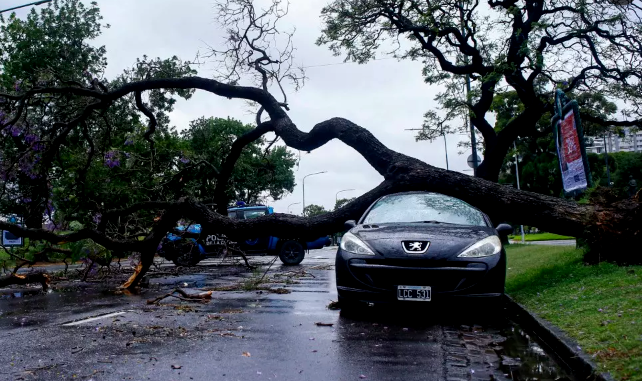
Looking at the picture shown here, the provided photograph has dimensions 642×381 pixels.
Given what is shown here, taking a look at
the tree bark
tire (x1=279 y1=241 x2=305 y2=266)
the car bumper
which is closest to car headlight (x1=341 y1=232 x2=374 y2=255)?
the car bumper

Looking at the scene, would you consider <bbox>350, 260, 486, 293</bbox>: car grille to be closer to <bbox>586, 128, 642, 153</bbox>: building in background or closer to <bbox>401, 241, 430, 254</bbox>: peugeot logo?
<bbox>401, 241, 430, 254</bbox>: peugeot logo

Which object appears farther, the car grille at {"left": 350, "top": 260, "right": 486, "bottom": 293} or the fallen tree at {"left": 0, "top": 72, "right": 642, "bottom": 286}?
the fallen tree at {"left": 0, "top": 72, "right": 642, "bottom": 286}

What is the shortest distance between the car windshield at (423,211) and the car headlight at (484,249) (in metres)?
0.82

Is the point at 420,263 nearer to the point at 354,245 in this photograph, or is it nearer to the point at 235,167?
the point at 354,245

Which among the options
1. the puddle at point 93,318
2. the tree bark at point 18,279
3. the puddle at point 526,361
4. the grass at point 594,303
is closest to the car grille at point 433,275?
the puddle at point 526,361

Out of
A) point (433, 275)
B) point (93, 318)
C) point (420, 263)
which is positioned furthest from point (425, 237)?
point (93, 318)

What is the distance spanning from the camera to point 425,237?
6684 mm

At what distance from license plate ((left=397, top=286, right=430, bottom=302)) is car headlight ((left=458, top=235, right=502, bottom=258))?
1.87ft

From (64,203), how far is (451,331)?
56.7 ft

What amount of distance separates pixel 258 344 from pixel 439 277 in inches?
85.5

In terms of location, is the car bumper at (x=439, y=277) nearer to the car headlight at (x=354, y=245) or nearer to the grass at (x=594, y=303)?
the car headlight at (x=354, y=245)

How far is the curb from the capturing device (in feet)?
13.5

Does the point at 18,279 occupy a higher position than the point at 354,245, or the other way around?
the point at 354,245

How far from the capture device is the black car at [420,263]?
21.1 feet
